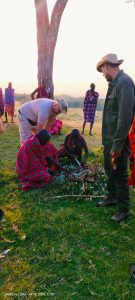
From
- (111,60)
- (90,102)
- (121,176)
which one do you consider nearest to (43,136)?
(121,176)

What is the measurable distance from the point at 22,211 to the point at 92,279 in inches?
77.8

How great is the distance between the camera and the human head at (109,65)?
457cm

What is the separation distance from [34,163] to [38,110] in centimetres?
96

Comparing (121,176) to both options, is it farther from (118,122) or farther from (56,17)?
(56,17)

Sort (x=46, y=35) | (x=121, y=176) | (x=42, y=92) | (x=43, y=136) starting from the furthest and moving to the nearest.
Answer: (x=46, y=35)
(x=42, y=92)
(x=43, y=136)
(x=121, y=176)

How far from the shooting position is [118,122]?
4461mm

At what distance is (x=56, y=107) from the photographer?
6074 mm

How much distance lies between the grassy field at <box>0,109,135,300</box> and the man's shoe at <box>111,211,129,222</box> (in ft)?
0.25

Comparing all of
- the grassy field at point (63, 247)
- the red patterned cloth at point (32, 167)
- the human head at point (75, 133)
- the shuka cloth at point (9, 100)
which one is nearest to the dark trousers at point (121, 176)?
the grassy field at point (63, 247)

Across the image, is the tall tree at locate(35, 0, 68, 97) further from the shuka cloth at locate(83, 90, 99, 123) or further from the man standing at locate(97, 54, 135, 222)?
the man standing at locate(97, 54, 135, 222)

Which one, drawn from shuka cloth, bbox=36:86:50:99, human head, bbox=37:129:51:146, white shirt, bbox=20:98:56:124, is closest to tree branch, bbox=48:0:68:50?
shuka cloth, bbox=36:86:50:99

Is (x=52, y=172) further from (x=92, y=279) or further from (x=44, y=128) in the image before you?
(x=92, y=279)

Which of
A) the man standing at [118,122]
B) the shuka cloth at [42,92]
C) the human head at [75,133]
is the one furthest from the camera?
the shuka cloth at [42,92]

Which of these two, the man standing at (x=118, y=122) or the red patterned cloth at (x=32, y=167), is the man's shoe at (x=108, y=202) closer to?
the man standing at (x=118, y=122)
